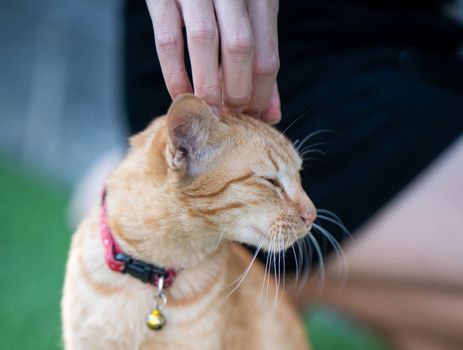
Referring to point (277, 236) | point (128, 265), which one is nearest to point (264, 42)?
point (277, 236)

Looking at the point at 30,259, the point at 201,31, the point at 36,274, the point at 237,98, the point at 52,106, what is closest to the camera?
the point at 201,31

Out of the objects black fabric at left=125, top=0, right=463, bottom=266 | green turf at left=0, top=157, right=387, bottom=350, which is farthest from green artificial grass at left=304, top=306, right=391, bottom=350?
black fabric at left=125, top=0, right=463, bottom=266

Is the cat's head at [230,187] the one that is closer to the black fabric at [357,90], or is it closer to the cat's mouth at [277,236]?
the cat's mouth at [277,236]

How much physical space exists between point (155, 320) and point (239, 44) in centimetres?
62

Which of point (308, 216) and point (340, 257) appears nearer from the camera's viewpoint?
point (308, 216)

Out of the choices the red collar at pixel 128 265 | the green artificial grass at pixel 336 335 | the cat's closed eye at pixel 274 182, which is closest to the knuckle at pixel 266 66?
the cat's closed eye at pixel 274 182

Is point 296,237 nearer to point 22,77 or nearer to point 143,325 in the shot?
point 143,325

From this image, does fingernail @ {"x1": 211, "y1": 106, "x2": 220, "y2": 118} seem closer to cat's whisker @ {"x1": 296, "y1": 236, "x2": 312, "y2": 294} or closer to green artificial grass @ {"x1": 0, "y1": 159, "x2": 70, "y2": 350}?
cat's whisker @ {"x1": 296, "y1": 236, "x2": 312, "y2": 294}

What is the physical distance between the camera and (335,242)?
1.78 meters

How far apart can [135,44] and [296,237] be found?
1079mm

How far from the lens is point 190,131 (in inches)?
48.6

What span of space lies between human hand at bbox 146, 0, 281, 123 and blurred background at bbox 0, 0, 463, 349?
1911 millimetres

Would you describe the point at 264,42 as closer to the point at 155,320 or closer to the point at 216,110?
the point at 216,110

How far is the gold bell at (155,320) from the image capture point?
1355 millimetres
